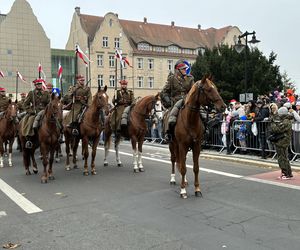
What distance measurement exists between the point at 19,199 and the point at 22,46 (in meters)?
59.0

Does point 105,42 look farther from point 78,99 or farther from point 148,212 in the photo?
point 148,212

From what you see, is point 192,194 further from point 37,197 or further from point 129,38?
point 129,38

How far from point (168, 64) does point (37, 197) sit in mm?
65658

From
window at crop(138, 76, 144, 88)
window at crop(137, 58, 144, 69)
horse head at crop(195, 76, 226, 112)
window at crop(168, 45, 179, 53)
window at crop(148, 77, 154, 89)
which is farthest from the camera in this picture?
window at crop(168, 45, 179, 53)

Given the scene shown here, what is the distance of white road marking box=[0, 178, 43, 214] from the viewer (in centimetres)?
693

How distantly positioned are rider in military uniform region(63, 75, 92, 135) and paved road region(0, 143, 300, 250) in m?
1.56

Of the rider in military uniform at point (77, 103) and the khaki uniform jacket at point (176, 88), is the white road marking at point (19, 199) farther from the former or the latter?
the khaki uniform jacket at point (176, 88)

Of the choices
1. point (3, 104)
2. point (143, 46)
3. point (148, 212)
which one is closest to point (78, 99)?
point (3, 104)

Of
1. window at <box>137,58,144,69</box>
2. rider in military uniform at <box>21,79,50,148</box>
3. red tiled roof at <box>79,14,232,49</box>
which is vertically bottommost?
rider in military uniform at <box>21,79,50,148</box>

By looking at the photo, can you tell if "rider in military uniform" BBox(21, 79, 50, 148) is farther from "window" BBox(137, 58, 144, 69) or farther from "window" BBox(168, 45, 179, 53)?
"window" BBox(168, 45, 179, 53)

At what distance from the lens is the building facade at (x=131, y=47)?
2594 inches

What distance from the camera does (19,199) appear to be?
7766mm

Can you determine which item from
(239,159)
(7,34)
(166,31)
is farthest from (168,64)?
(239,159)

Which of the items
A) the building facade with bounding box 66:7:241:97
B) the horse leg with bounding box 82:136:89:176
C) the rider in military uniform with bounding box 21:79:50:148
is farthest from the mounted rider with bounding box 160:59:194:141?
the building facade with bounding box 66:7:241:97
